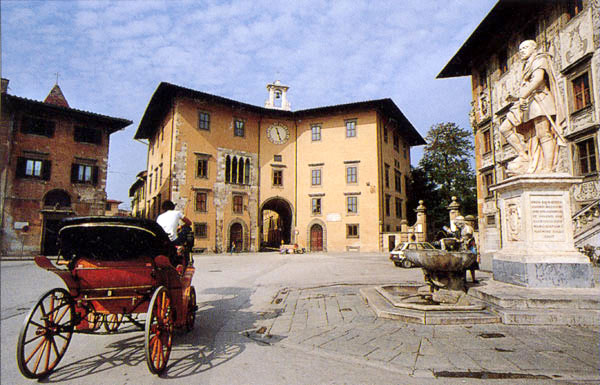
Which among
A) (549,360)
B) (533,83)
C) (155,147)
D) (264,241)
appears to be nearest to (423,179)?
(264,241)

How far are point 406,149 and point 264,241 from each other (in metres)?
21.1

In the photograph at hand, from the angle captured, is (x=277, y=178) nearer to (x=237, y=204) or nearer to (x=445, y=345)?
(x=237, y=204)

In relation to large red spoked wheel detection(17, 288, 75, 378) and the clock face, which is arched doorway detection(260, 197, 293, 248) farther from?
large red spoked wheel detection(17, 288, 75, 378)

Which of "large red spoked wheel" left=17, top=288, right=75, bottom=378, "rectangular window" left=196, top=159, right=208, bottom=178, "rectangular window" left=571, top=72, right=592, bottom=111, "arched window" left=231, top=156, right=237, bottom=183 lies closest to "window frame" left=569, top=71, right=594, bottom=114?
"rectangular window" left=571, top=72, right=592, bottom=111

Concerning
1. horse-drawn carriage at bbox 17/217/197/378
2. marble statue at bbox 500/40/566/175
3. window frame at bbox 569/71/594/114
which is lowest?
horse-drawn carriage at bbox 17/217/197/378

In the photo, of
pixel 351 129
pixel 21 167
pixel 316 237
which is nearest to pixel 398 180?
pixel 351 129

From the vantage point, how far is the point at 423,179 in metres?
39.5

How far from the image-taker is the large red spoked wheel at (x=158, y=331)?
3.21 meters

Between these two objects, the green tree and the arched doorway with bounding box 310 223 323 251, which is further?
the green tree

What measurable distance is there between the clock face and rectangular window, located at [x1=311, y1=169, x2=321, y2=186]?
429cm

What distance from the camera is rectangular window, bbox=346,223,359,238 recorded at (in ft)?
95.4

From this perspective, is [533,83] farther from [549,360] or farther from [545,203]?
[549,360]

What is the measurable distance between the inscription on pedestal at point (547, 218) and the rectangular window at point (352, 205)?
2343 centimetres

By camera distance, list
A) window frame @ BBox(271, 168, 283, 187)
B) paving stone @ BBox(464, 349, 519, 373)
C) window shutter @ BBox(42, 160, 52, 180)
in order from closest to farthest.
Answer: paving stone @ BBox(464, 349, 519, 373) → window shutter @ BBox(42, 160, 52, 180) → window frame @ BBox(271, 168, 283, 187)
